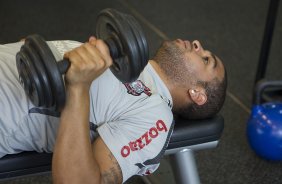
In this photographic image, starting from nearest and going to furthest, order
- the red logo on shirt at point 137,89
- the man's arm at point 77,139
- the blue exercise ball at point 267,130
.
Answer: the man's arm at point 77,139 → the red logo on shirt at point 137,89 → the blue exercise ball at point 267,130

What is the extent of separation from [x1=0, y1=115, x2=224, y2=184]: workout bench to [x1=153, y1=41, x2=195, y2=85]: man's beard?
0.45 feet


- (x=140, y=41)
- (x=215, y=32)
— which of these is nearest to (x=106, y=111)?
(x=140, y=41)

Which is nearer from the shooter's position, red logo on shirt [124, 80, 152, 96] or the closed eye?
red logo on shirt [124, 80, 152, 96]

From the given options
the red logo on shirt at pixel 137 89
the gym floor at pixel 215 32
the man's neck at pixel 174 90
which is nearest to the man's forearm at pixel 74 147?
the red logo on shirt at pixel 137 89

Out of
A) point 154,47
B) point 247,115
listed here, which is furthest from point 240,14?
point 247,115

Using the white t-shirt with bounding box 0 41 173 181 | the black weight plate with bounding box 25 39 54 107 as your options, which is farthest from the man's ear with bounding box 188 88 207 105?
the black weight plate with bounding box 25 39 54 107

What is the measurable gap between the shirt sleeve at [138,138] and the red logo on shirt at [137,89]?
6 centimetres

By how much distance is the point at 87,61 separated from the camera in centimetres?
109

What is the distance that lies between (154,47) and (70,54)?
1837 millimetres

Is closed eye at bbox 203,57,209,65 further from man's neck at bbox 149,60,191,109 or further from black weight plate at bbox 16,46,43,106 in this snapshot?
black weight plate at bbox 16,46,43,106

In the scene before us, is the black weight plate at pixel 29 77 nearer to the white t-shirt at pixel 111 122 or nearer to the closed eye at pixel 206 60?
the white t-shirt at pixel 111 122

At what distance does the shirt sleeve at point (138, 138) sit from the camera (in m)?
1.25

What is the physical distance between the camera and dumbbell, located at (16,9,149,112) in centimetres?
105

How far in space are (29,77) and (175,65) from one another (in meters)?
0.56
